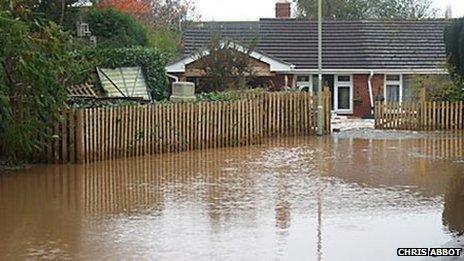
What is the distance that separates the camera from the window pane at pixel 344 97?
40750mm

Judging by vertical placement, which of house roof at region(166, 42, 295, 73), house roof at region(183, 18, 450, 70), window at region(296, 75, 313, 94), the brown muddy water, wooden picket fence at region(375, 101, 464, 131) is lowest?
the brown muddy water

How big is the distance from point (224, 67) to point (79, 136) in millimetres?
16354

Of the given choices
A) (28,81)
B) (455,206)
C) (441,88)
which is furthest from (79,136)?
(441,88)

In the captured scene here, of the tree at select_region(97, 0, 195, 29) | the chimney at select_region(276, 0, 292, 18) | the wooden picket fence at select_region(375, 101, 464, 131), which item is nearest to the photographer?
the wooden picket fence at select_region(375, 101, 464, 131)

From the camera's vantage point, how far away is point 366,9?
62.6 meters

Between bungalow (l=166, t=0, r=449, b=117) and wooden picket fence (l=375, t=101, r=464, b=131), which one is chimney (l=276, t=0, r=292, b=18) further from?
wooden picket fence (l=375, t=101, r=464, b=131)

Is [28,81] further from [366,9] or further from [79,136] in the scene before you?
[366,9]

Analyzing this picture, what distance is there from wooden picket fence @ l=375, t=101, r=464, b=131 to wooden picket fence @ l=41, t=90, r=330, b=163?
3.81 meters

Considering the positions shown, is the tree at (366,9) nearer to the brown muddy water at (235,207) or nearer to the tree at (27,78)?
the brown muddy water at (235,207)

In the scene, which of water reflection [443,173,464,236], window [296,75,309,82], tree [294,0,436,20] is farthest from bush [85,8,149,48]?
tree [294,0,436,20]

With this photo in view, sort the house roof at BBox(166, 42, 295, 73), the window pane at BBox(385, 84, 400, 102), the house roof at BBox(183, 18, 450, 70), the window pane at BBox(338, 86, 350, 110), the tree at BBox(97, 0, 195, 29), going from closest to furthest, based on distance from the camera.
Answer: the house roof at BBox(166, 42, 295, 73) → the house roof at BBox(183, 18, 450, 70) → the window pane at BBox(338, 86, 350, 110) → the window pane at BBox(385, 84, 400, 102) → the tree at BBox(97, 0, 195, 29)

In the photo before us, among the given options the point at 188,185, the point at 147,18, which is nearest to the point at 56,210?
the point at 188,185

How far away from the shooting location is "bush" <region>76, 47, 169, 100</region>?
33125 mm

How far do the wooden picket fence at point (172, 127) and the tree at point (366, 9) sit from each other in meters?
33.2
